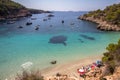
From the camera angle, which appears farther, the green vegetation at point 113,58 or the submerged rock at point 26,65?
the submerged rock at point 26,65

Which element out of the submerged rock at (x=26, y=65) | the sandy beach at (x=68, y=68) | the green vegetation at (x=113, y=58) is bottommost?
the submerged rock at (x=26, y=65)

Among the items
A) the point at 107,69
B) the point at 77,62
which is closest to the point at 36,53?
the point at 77,62

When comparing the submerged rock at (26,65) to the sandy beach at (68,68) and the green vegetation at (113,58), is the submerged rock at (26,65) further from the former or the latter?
the green vegetation at (113,58)

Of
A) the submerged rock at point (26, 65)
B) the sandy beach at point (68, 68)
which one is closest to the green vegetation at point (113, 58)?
the sandy beach at point (68, 68)

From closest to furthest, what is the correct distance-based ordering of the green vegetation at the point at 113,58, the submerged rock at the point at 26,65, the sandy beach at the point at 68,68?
the green vegetation at the point at 113,58
the sandy beach at the point at 68,68
the submerged rock at the point at 26,65

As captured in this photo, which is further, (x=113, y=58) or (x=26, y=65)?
(x=26, y=65)

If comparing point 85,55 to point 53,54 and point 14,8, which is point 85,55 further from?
point 14,8

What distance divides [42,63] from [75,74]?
825 cm

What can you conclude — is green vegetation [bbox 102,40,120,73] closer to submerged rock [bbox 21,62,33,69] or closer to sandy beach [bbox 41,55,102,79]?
sandy beach [bbox 41,55,102,79]

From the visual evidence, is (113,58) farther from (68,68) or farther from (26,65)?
(26,65)

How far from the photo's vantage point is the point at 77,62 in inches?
1262

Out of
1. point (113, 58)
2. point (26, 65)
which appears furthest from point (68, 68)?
point (113, 58)

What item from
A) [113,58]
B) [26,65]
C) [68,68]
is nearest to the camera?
[113,58]

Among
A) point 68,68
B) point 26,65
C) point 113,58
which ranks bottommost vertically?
point 26,65
